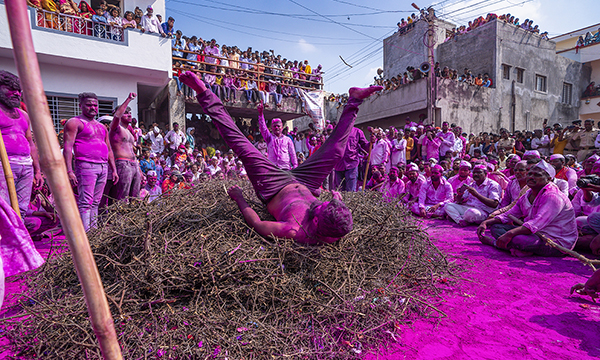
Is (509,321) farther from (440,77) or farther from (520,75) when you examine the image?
(520,75)

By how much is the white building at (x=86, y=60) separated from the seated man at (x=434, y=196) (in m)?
10.0

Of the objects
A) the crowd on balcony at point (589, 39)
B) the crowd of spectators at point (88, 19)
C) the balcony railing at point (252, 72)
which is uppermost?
the crowd on balcony at point (589, 39)

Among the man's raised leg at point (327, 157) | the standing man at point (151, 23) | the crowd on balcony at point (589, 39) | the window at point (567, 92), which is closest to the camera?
the man's raised leg at point (327, 157)

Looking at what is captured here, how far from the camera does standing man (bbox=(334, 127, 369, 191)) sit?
6.96 meters

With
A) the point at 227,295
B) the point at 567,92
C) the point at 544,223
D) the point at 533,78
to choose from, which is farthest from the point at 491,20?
the point at 227,295

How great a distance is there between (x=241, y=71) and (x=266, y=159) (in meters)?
13.3

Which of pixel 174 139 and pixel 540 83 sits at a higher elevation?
pixel 540 83

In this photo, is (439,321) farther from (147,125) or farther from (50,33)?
(147,125)

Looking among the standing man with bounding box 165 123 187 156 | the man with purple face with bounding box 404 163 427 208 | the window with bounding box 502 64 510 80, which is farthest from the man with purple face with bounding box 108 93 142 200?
the window with bounding box 502 64 510 80

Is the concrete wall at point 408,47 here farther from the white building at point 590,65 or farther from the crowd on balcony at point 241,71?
the white building at point 590,65

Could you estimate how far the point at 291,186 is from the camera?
3.21 meters

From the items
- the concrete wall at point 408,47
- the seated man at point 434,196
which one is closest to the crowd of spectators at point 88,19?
the seated man at point 434,196

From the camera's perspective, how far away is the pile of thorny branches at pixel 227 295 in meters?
2.00

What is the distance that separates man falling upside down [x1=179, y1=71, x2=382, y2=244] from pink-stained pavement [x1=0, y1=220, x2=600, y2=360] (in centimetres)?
95
